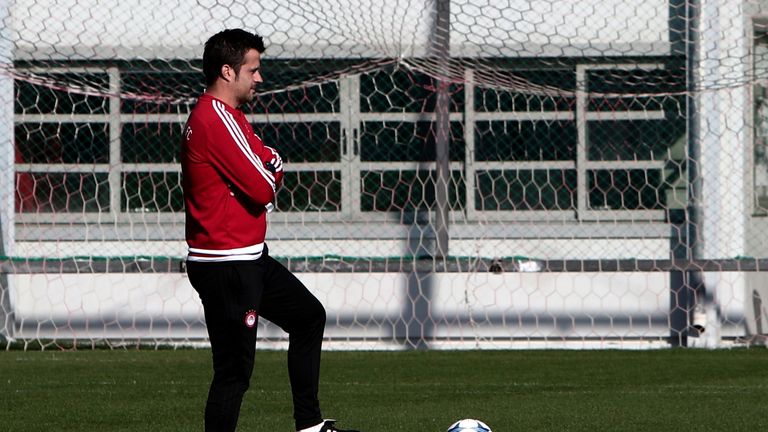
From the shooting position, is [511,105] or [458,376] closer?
[458,376]

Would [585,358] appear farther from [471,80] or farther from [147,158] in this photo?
[147,158]

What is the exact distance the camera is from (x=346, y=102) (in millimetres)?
12070

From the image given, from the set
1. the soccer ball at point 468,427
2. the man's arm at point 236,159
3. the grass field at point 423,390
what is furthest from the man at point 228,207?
the grass field at point 423,390

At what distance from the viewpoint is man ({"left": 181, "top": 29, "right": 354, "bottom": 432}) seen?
189 inches

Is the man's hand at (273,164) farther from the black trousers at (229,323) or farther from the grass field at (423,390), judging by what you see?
the grass field at (423,390)

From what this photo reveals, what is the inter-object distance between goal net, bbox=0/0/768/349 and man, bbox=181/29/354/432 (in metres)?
6.30

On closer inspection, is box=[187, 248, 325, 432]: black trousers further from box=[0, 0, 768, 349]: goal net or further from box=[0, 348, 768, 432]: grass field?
box=[0, 0, 768, 349]: goal net

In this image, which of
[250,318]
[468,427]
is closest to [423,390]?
[468,427]

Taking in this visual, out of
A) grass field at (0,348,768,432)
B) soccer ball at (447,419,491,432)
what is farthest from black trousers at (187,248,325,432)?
grass field at (0,348,768,432)

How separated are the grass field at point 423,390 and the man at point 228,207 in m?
1.32

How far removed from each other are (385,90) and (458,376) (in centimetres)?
387

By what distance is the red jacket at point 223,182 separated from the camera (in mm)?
A: 4785

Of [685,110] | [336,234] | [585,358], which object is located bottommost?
[585,358]

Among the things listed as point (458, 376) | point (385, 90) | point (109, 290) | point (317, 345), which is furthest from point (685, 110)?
point (317, 345)
